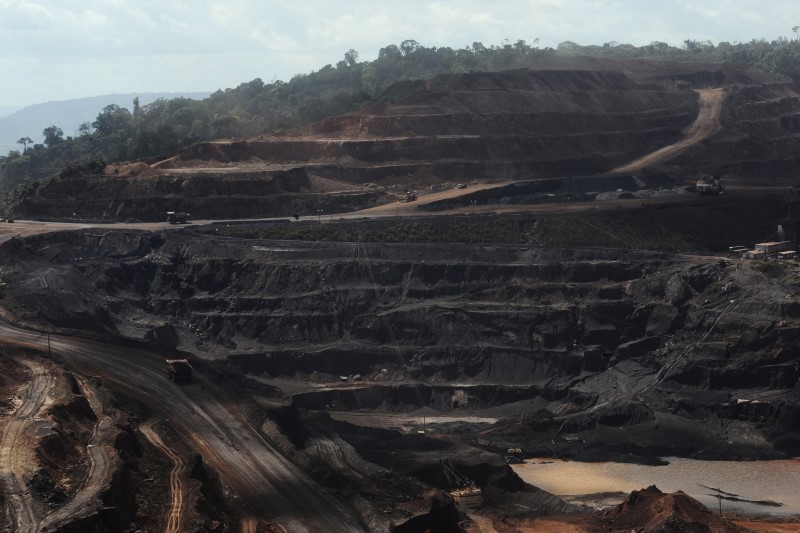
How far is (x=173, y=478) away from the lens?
197 feet

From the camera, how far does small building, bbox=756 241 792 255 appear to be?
99.0 m

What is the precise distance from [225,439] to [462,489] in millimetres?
14204

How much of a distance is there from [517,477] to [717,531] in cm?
1538

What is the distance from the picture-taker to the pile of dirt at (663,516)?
187ft

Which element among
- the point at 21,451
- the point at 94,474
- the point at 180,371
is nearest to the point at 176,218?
the point at 180,371

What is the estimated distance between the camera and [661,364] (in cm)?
8806

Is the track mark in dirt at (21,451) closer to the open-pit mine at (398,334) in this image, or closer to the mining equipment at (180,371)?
the open-pit mine at (398,334)

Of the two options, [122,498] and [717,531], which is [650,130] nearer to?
[717,531]

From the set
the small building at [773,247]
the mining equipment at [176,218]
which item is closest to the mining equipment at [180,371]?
the mining equipment at [176,218]

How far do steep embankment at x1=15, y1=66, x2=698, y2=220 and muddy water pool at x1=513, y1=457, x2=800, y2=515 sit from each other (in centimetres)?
5514

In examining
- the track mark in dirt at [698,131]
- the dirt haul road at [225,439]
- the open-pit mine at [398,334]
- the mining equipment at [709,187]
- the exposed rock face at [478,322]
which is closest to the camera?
the dirt haul road at [225,439]

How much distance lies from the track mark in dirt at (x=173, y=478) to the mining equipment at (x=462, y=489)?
15.6m

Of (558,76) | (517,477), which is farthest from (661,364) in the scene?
(558,76)

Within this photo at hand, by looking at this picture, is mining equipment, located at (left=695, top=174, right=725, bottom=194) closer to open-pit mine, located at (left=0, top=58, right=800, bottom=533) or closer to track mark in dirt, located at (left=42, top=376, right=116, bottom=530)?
open-pit mine, located at (left=0, top=58, right=800, bottom=533)
